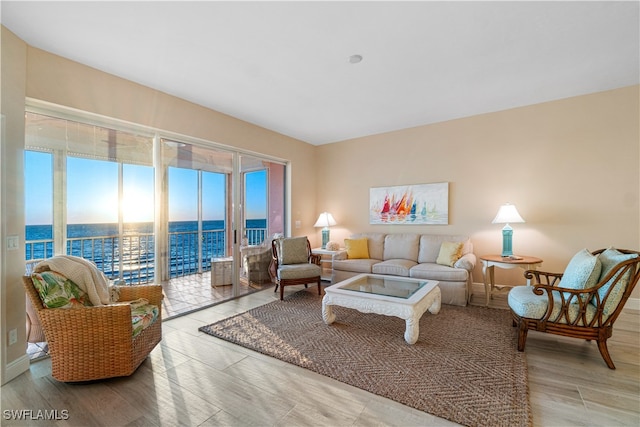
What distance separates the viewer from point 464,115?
14.7 ft

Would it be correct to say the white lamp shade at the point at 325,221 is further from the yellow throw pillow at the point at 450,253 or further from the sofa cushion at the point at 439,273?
the yellow throw pillow at the point at 450,253

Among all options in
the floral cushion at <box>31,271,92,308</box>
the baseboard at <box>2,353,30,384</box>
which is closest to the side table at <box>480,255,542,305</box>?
the floral cushion at <box>31,271,92,308</box>

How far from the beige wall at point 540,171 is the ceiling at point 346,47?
0.38 m

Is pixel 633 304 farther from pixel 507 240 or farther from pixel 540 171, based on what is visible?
pixel 540 171

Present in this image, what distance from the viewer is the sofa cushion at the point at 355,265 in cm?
457

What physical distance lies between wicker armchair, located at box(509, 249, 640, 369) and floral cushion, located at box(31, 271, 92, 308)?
3829 millimetres

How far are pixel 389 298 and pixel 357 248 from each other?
2.16m

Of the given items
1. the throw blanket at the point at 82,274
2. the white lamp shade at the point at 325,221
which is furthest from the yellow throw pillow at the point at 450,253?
the throw blanket at the point at 82,274

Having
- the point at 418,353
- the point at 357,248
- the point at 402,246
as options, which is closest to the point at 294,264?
the point at 357,248

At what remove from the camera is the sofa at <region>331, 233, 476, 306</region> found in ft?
12.6

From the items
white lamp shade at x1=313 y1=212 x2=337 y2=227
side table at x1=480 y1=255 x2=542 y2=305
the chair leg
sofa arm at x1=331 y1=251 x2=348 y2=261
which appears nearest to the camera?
the chair leg

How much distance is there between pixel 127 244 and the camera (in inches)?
126

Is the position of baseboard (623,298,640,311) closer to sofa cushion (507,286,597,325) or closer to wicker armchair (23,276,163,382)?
sofa cushion (507,286,597,325)

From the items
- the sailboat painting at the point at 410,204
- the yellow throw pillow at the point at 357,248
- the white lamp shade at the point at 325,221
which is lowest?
the yellow throw pillow at the point at 357,248
